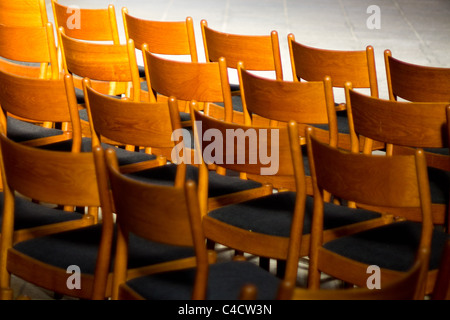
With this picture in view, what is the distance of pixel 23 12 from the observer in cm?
514

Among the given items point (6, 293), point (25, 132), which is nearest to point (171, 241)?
point (6, 293)

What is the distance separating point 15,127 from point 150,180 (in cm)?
103

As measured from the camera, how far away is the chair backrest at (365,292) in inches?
58.6

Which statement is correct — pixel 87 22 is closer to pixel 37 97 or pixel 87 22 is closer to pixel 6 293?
pixel 37 97

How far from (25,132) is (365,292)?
2.62 m

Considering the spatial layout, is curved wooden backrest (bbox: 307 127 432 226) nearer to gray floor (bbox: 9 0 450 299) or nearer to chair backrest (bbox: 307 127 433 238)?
chair backrest (bbox: 307 127 433 238)

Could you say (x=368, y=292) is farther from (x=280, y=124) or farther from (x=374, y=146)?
(x=280, y=124)

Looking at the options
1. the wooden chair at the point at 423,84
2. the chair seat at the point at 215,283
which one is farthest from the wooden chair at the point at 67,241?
the wooden chair at the point at 423,84

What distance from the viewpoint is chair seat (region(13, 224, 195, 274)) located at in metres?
2.47

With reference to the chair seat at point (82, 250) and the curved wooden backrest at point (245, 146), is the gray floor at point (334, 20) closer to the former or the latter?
the curved wooden backrest at point (245, 146)

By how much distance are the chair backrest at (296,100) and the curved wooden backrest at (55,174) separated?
119 centimetres

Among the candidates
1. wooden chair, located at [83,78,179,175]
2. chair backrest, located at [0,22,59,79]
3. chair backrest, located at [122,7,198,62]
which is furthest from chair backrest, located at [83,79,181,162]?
chair backrest, located at [122,7,198,62]
